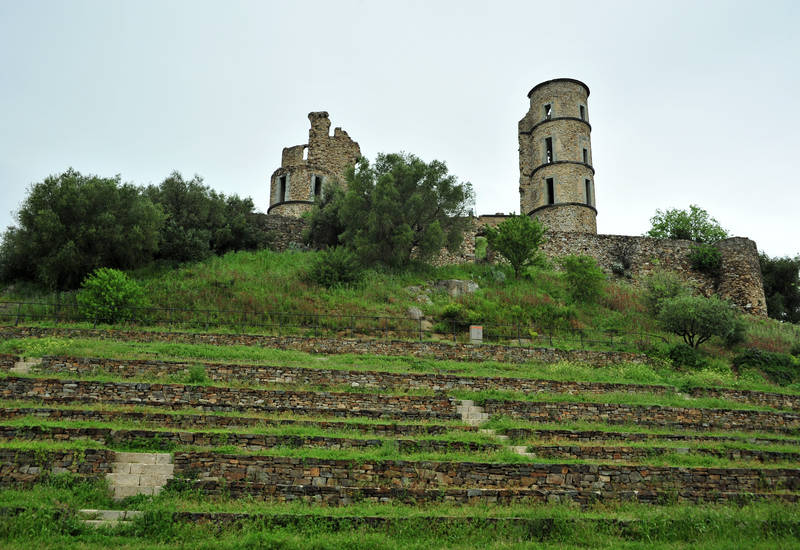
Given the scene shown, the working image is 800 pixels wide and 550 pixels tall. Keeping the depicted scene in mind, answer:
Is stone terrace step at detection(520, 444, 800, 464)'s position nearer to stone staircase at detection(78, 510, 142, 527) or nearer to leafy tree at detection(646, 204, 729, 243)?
stone staircase at detection(78, 510, 142, 527)

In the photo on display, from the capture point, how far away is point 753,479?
37.7ft

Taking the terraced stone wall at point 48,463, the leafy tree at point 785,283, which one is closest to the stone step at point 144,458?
the terraced stone wall at point 48,463

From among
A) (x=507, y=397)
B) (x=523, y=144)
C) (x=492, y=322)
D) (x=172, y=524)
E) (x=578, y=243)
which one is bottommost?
(x=172, y=524)

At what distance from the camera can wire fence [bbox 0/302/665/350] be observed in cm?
2094

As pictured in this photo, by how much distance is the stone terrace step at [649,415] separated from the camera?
48.4 feet

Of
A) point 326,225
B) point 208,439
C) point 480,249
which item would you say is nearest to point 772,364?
point 480,249

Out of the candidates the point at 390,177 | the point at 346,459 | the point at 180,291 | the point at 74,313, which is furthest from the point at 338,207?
the point at 346,459

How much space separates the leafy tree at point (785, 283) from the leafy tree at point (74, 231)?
40.4 meters

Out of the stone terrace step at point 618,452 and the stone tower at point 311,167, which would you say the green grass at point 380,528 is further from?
the stone tower at point 311,167

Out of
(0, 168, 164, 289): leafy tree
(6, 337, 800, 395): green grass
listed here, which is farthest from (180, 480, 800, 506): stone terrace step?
(0, 168, 164, 289): leafy tree

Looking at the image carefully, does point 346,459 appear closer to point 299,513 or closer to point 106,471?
point 299,513

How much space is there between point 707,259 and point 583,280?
437 inches

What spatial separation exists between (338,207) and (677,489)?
937 inches

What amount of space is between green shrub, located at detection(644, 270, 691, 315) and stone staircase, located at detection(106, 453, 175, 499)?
23.3 m
